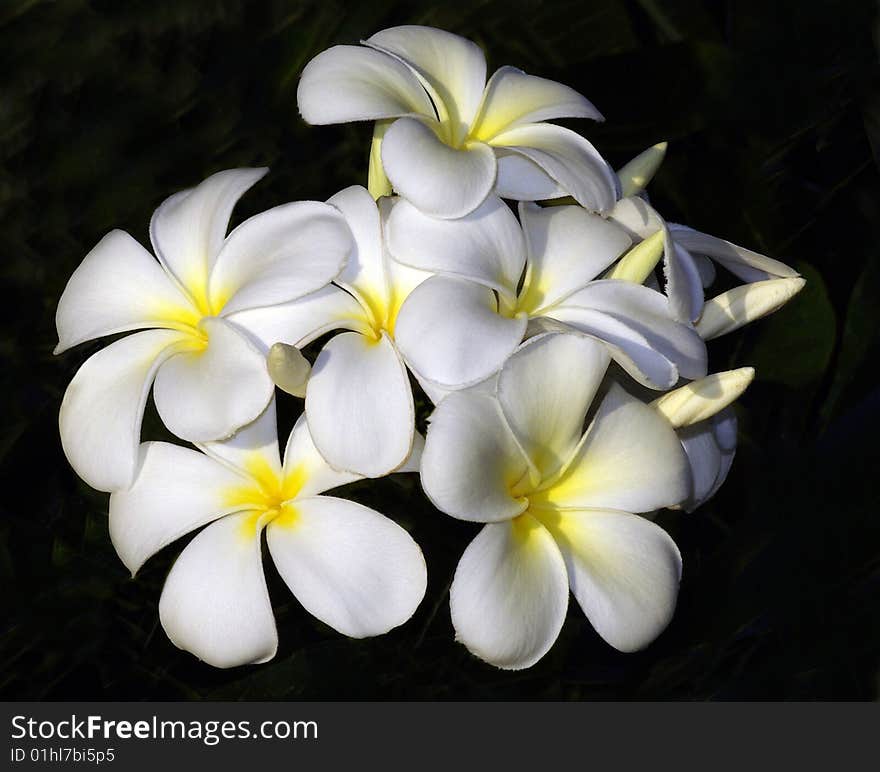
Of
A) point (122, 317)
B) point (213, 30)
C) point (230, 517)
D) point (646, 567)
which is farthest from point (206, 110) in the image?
point (646, 567)

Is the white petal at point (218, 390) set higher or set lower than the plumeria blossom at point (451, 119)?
lower

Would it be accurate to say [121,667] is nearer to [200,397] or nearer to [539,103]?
[200,397]

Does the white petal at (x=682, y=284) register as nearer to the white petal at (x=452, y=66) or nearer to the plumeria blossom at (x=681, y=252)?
the plumeria blossom at (x=681, y=252)

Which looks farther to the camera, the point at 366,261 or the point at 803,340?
the point at 803,340

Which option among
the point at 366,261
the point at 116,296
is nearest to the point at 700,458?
the point at 366,261

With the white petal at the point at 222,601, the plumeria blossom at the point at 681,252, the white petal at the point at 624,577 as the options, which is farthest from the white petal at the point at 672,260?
the white petal at the point at 222,601

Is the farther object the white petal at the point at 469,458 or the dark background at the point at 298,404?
the dark background at the point at 298,404

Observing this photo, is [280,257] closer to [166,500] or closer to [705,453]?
[166,500]
